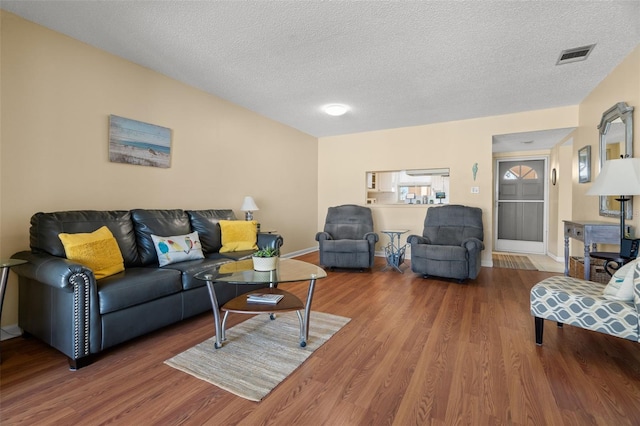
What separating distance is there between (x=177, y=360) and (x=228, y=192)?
267 centimetres

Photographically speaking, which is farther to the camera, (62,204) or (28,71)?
(62,204)

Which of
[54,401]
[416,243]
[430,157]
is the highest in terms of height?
[430,157]

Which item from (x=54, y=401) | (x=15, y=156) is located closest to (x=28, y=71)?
(x=15, y=156)

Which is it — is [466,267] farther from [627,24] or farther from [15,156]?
[15,156]

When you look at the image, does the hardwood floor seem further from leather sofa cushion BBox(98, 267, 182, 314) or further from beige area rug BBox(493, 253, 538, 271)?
beige area rug BBox(493, 253, 538, 271)

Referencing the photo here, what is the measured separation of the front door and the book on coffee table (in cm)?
575

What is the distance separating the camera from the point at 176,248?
9.21ft

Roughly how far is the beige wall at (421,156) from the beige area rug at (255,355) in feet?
11.4

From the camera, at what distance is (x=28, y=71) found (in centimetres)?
240

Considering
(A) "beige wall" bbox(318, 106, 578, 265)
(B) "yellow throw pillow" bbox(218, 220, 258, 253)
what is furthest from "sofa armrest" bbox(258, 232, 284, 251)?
(A) "beige wall" bbox(318, 106, 578, 265)

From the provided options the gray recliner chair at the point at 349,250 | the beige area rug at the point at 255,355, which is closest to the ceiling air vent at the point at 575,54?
the gray recliner chair at the point at 349,250

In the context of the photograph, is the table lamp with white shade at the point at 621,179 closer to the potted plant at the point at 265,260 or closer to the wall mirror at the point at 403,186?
the potted plant at the point at 265,260

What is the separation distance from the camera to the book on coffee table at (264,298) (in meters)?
2.21

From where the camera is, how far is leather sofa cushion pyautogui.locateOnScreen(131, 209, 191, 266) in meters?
2.81
